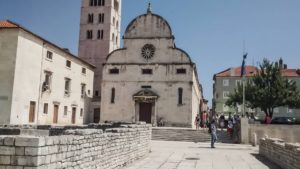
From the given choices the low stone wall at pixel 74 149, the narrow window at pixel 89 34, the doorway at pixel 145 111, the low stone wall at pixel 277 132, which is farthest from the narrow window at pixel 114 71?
the low stone wall at pixel 74 149

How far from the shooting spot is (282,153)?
13445 millimetres

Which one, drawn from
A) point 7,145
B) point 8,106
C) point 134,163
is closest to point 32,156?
point 7,145

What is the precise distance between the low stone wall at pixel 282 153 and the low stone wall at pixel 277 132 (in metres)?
6.90

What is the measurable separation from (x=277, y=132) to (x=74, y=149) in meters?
20.9

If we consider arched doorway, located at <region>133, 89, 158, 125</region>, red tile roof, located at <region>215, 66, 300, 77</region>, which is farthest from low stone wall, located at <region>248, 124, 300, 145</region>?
red tile roof, located at <region>215, 66, 300, 77</region>

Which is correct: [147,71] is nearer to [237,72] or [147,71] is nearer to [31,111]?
[31,111]

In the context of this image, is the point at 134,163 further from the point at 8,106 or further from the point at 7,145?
the point at 8,106

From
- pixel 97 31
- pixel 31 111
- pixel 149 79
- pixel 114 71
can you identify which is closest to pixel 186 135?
pixel 149 79

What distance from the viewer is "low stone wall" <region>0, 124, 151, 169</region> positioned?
5.83 meters

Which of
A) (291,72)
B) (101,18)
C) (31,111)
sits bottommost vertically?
(31,111)

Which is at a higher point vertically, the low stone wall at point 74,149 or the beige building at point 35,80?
the beige building at point 35,80

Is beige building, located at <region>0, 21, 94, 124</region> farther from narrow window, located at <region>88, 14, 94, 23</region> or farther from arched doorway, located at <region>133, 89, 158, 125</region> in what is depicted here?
narrow window, located at <region>88, 14, 94, 23</region>

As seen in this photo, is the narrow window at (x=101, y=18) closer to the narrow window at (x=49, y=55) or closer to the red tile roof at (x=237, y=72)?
the narrow window at (x=49, y=55)

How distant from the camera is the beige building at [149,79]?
126 ft
